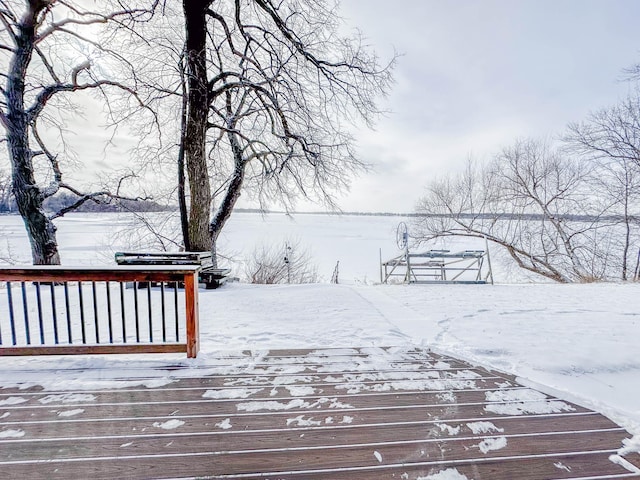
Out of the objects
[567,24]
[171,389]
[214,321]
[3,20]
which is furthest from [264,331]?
[567,24]

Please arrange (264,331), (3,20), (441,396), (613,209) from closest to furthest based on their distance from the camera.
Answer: (441,396) → (264,331) → (3,20) → (613,209)

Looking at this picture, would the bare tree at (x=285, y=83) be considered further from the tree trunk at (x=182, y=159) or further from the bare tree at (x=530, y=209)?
the bare tree at (x=530, y=209)

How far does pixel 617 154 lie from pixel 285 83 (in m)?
11.4

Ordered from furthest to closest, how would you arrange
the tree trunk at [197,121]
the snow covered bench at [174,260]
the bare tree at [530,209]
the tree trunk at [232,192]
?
the bare tree at [530,209] → the tree trunk at [232,192] → the tree trunk at [197,121] → the snow covered bench at [174,260]

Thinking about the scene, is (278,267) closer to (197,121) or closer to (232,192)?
(232,192)

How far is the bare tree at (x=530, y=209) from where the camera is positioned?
36.8 feet

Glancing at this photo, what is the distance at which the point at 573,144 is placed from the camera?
1052 centimetres

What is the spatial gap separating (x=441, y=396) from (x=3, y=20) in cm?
910

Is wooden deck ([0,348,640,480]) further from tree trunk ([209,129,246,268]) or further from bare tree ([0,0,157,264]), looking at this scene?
bare tree ([0,0,157,264])

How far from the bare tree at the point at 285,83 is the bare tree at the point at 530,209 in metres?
8.86

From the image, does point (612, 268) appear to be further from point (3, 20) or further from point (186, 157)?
point (3, 20)

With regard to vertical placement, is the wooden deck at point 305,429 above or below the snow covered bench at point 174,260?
below

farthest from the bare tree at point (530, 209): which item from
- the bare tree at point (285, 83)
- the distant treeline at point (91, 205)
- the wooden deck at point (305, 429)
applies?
the wooden deck at point (305, 429)

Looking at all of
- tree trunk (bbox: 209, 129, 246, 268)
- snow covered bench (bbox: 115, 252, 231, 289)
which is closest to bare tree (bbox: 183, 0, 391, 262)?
tree trunk (bbox: 209, 129, 246, 268)
